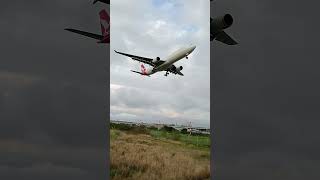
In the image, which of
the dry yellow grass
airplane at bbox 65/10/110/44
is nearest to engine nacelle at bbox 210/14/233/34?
airplane at bbox 65/10/110/44

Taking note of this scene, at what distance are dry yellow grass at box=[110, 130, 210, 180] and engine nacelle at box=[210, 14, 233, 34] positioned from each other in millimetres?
7022

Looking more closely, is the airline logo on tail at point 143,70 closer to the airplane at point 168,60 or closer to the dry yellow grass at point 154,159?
the airplane at point 168,60

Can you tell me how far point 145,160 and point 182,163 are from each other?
2048 mm

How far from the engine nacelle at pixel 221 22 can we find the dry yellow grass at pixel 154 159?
7022 millimetres

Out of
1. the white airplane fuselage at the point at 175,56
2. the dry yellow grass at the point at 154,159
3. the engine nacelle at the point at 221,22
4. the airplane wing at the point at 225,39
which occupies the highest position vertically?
the engine nacelle at the point at 221,22

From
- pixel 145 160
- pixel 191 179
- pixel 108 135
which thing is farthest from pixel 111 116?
pixel 191 179

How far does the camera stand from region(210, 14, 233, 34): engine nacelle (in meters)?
23.9

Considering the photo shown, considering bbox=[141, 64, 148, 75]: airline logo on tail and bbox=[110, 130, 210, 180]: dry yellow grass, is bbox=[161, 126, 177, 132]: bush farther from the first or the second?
bbox=[141, 64, 148, 75]: airline logo on tail

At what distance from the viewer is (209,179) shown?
29016mm

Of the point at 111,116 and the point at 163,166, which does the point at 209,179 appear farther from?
the point at 111,116

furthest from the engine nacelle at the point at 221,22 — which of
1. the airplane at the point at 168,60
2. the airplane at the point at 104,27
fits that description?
the airplane at the point at 104,27

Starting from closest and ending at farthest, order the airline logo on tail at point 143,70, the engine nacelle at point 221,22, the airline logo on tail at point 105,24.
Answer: the engine nacelle at point 221,22 → the airline logo on tail at point 105,24 → the airline logo on tail at point 143,70

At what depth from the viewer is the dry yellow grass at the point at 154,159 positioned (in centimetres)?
2841

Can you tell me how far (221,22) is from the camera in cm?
2439
